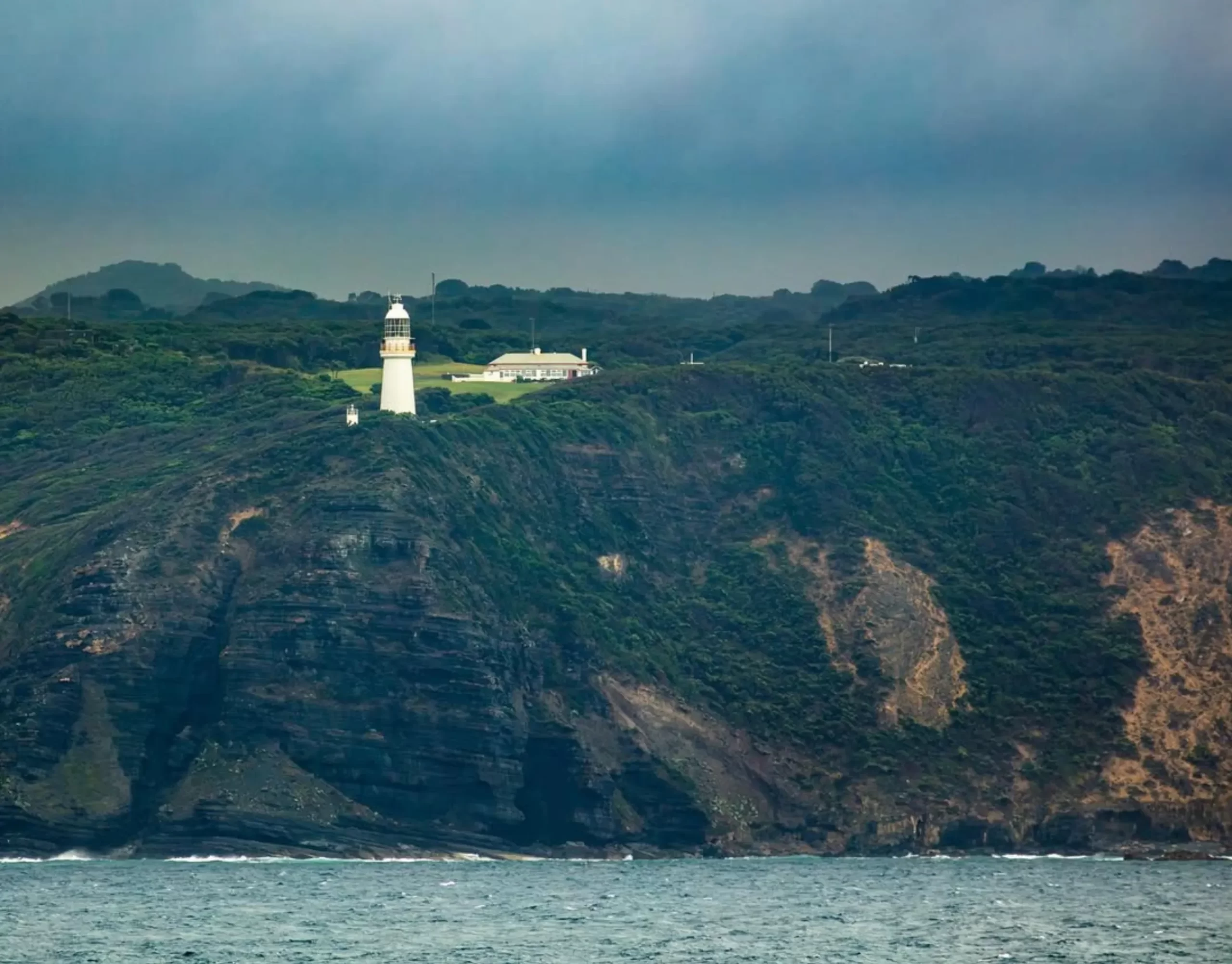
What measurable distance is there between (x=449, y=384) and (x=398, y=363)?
26039 millimetres

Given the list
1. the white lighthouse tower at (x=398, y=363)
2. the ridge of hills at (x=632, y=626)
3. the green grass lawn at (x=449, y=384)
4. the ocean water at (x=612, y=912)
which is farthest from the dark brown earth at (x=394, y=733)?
the green grass lawn at (x=449, y=384)

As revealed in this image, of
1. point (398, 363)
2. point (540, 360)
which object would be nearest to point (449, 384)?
point (540, 360)

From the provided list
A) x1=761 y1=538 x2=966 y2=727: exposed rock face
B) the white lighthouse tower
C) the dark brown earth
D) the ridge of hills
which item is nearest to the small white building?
the ridge of hills

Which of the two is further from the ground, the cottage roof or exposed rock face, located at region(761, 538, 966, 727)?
the cottage roof

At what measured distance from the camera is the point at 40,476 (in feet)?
575

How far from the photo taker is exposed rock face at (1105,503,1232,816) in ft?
473

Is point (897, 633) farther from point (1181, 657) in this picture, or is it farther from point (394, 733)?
point (394, 733)

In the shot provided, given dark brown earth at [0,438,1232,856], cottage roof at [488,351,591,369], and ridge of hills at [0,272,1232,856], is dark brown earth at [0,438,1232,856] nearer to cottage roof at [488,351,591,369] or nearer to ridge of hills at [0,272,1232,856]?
ridge of hills at [0,272,1232,856]

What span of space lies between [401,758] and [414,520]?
51.5ft

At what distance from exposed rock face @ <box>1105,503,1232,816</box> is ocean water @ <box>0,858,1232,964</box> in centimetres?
1114

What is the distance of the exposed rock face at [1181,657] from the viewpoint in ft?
473

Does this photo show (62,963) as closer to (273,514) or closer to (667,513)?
(273,514)

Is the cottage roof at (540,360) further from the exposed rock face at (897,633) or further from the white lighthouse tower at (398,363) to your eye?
the exposed rock face at (897,633)

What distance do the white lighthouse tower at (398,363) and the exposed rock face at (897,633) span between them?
23786mm
